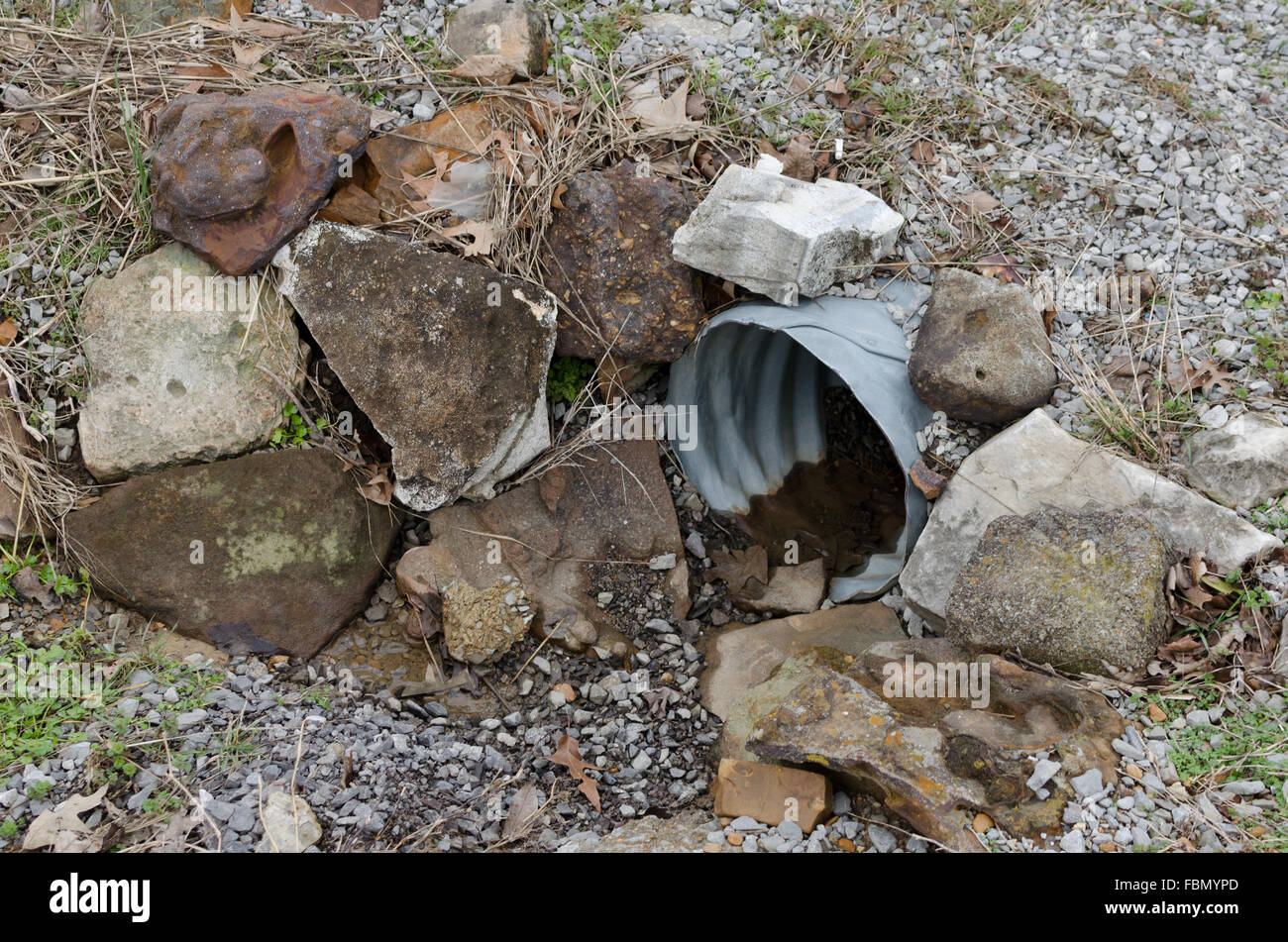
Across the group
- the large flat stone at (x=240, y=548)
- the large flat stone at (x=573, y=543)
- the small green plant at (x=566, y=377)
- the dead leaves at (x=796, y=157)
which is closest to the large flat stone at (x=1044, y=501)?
the large flat stone at (x=573, y=543)

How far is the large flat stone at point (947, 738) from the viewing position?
274 cm

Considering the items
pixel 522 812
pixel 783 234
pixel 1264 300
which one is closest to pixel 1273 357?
pixel 1264 300

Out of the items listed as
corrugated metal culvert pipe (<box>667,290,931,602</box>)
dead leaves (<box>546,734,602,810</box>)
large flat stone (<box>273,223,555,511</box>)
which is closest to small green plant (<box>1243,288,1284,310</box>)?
corrugated metal culvert pipe (<box>667,290,931,602</box>)

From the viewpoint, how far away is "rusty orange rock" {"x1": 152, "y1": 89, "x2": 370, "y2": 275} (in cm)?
372

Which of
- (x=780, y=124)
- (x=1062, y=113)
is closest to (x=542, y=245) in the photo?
(x=780, y=124)

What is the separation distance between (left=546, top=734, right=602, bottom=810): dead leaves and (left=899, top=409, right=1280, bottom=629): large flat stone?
1.41 m

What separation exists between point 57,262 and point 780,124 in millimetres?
3181

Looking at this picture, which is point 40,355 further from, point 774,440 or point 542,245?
point 774,440

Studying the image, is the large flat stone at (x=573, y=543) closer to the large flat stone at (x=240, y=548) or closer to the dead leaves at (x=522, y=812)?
the large flat stone at (x=240, y=548)

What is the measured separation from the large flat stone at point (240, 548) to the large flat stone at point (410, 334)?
367 mm

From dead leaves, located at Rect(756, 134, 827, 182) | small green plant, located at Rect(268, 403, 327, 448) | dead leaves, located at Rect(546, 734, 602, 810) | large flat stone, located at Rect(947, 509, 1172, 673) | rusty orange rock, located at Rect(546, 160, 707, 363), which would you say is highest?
dead leaves, located at Rect(756, 134, 827, 182)

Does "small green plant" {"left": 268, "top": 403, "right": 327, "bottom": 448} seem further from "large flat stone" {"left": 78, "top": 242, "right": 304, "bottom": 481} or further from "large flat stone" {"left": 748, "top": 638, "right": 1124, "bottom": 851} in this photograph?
"large flat stone" {"left": 748, "top": 638, "right": 1124, "bottom": 851}

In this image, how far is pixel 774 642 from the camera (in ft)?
13.8

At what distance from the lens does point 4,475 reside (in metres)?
3.64
